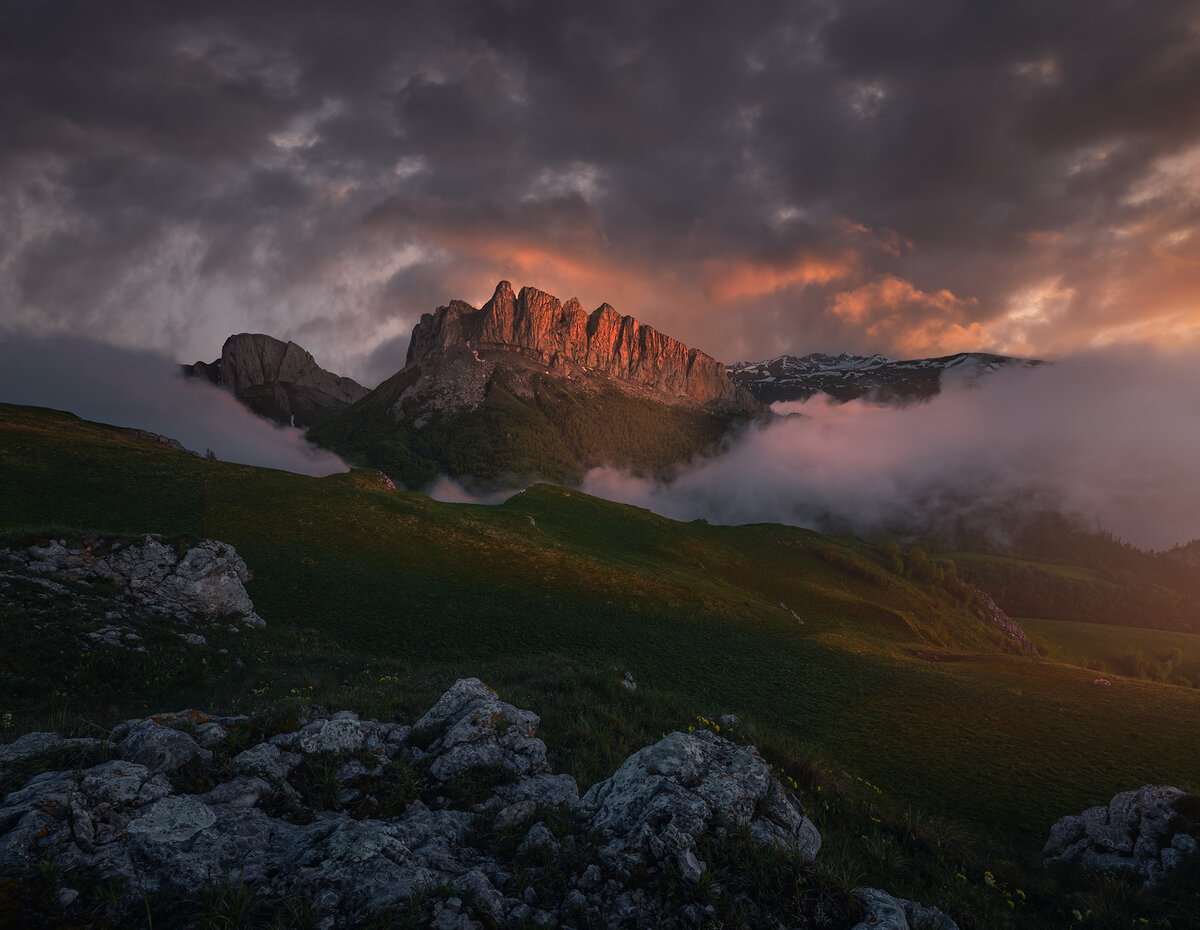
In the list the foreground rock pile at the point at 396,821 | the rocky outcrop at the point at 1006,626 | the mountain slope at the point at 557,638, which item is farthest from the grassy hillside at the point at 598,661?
the rocky outcrop at the point at 1006,626

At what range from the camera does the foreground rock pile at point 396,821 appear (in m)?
5.54

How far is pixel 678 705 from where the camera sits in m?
16.9

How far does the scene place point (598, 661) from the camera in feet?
109

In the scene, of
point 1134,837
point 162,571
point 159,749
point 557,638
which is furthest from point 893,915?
point 162,571

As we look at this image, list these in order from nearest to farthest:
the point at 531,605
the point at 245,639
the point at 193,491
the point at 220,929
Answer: the point at 220,929
the point at 245,639
the point at 531,605
the point at 193,491

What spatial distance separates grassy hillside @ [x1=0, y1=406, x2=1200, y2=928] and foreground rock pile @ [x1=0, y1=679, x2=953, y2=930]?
7.14ft

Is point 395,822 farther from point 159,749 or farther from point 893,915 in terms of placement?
point 893,915

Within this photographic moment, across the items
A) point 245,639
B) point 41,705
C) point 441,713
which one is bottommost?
point 245,639

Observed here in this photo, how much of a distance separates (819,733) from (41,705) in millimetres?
31569

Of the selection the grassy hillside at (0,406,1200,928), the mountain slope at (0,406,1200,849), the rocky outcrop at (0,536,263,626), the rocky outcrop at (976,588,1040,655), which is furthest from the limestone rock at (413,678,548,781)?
the rocky outcrop at (976,588,1040,655)

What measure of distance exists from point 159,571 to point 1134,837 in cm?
4039

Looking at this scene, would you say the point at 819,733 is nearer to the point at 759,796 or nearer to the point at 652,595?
the point at 759,796

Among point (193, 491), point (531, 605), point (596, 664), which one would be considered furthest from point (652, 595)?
point (193, 491)

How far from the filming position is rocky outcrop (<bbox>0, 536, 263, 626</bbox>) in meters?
22.9
